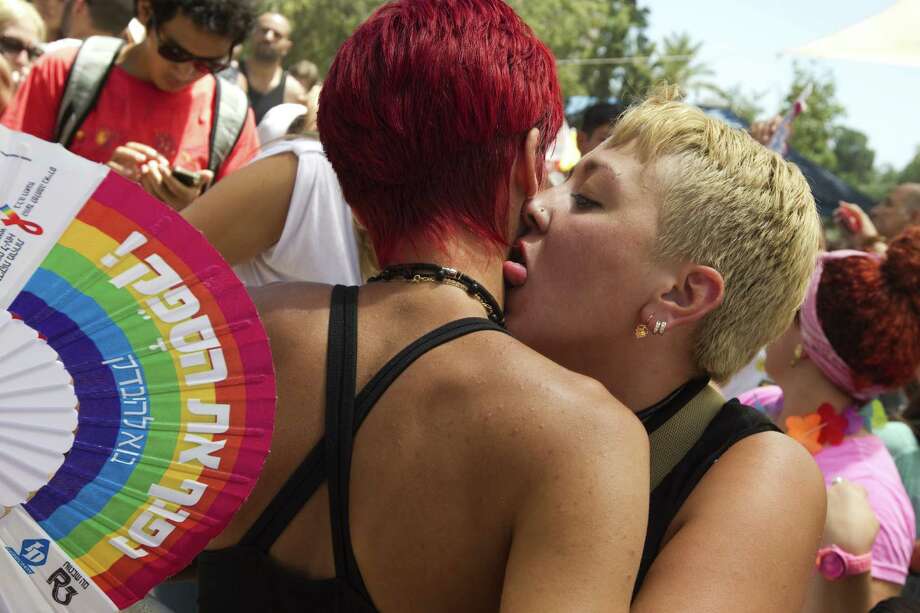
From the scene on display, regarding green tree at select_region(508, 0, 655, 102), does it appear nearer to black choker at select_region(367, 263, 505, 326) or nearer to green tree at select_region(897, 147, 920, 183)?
green tree at select_region(897, 147, 920, 183)

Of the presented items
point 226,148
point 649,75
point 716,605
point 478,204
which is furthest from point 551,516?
point 649,75

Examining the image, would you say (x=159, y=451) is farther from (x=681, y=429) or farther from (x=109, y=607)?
(x=681, y=429)

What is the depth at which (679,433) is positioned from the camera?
6.35 feet

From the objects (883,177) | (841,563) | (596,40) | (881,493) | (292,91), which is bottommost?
(883,177)

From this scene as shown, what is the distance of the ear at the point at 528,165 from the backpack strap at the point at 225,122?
2354 millimetres

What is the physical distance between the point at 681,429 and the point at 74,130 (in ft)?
8.37

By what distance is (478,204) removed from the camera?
1631 mm

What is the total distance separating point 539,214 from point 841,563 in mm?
1420

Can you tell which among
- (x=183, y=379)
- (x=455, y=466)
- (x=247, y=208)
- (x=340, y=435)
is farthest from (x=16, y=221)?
(x=247, y=208)

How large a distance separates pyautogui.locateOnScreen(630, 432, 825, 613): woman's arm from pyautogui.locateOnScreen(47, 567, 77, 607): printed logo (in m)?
0.80

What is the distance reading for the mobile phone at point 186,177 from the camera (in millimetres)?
3404

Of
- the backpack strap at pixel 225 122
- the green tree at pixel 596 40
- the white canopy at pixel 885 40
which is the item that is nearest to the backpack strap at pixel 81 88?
the backpack strap at pixel 225 122

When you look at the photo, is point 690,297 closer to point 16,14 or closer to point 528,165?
point 528,165

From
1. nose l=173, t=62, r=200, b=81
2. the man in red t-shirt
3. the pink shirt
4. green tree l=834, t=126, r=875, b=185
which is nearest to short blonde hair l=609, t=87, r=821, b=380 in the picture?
the pink shirt
